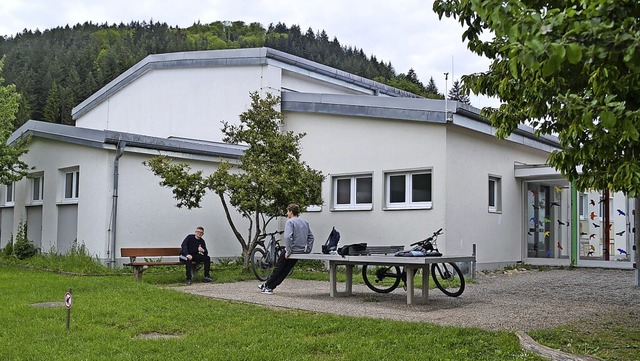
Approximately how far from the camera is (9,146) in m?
19.5

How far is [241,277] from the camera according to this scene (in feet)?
51.7

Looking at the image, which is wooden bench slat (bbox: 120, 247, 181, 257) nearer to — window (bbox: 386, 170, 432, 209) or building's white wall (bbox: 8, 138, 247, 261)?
building's white wall (bbox: 8, 138, 247, 261)

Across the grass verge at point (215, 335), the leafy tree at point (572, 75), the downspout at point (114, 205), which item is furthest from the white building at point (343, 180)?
the leafy tree at point (572, 75)

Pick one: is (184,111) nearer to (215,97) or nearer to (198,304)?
(215,97)

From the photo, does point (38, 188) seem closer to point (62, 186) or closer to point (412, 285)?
point (62, 186)

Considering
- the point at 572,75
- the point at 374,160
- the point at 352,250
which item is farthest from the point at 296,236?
the point at 572,75

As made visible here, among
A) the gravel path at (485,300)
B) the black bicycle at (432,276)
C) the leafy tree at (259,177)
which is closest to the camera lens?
the gravel path at (485,300)

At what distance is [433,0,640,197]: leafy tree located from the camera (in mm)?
3896

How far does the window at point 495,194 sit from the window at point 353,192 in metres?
3.54

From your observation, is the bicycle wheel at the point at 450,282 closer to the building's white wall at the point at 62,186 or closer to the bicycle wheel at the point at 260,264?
the bicycle wheel at the point at 260,264

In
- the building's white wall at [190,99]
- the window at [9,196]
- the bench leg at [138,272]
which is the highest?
the building's white wall at [190,99]

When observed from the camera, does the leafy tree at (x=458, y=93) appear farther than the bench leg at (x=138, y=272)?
No

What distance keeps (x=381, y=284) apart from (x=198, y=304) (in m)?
4.67

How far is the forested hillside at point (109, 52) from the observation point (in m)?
55.8
